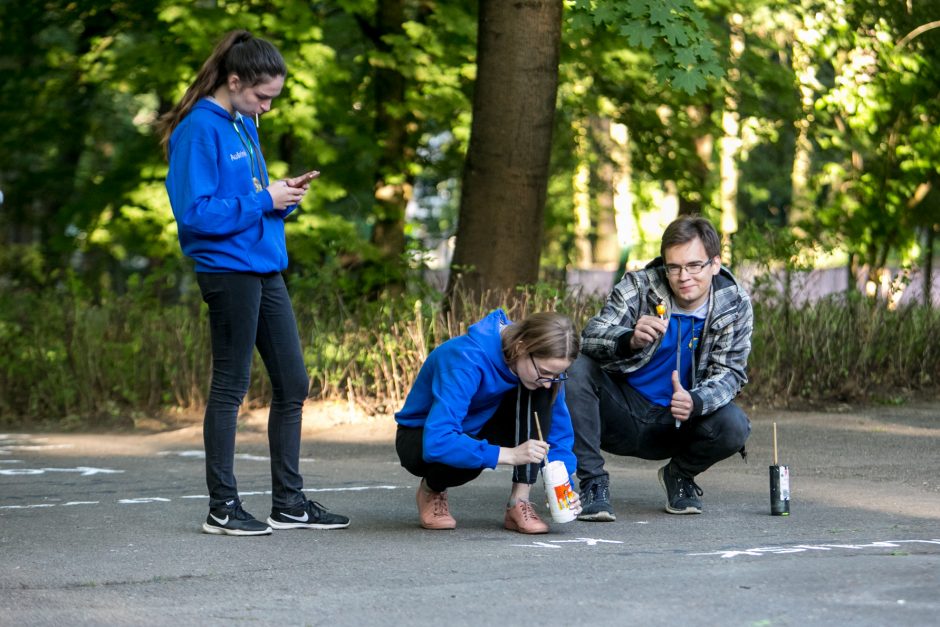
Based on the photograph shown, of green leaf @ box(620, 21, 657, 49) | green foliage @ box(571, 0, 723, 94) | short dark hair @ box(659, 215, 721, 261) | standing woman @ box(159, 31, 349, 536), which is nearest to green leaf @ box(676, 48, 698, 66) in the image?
green foliage @ box(571, 0, 723, 94)

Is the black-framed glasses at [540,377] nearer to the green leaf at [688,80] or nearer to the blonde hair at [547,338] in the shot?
the blonde hair at [547,338]

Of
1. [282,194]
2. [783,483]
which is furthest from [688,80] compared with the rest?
[282,194]

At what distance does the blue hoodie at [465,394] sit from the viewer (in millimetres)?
5336

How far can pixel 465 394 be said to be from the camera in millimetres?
5355

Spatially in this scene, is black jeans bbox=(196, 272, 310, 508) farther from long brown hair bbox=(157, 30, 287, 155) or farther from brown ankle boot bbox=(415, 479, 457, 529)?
long brown hair bbox=(157, 30, 287, 155)

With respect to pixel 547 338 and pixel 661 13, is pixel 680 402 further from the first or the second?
pixel 661 13

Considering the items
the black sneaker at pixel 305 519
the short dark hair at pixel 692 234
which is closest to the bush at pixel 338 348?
the short dark hair at pixel 692 234

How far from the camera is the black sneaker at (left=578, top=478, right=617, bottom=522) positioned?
595cm

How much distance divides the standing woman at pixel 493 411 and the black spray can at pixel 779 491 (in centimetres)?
96

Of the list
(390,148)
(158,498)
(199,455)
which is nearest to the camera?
(158,498)

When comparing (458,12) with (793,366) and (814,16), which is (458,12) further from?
(793,366)

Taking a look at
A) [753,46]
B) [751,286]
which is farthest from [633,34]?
[753,46]

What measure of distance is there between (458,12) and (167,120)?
9605 mm

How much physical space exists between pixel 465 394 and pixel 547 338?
393 millimetres
